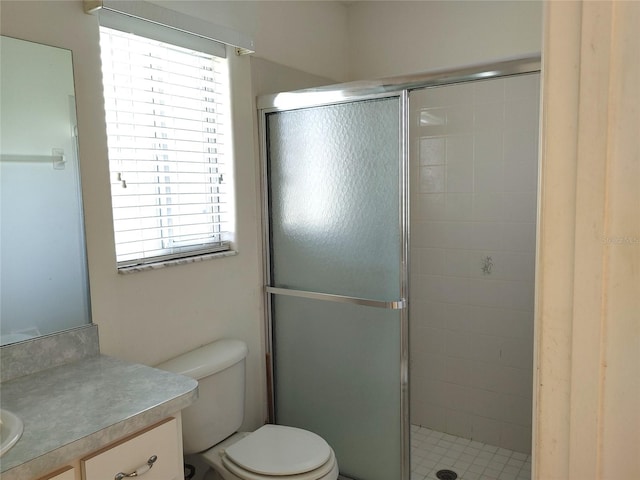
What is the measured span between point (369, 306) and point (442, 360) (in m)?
0.94

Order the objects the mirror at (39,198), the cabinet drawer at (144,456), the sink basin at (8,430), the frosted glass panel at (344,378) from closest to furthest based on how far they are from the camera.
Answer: the sink basin at (8,430) < the cabinet drawer at (144,456) < the mirror at (39,198) < the frosted glass panel at (344,378)

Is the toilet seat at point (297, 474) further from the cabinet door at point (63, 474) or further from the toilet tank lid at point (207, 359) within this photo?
the cabinet door at point (63, 474)

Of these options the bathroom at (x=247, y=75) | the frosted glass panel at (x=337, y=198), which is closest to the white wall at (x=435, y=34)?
the bathroom at (x=247, y=75)

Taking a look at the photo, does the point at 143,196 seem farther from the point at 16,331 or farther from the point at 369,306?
the point at 369,306

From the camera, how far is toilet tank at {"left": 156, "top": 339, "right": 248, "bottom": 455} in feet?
6.22

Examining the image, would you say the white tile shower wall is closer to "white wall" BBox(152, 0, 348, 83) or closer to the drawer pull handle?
"white wall" BBox(152, 0, 348, 83)

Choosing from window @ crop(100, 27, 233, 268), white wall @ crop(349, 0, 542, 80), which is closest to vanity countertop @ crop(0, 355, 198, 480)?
window @ crop(100, 27, 233, 268)

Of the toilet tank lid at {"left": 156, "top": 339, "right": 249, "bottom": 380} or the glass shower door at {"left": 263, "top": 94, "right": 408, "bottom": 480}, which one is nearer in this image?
the toilet tank lid at {"left": 156, "top": 339, "right": 249, "bottom": 380}

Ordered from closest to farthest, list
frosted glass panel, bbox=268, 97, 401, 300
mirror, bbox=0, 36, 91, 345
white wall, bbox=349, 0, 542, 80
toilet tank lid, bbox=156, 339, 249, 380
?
1. mirror, bbox=0, 36, 91, 345
2. toilet tank lid, bbox=156, 339, 249, 380
3. frosted glass panel, bbox=268, 97, 401, 300
4. white wall, bbox=349, 0, 542, 80

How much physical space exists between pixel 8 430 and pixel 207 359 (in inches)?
32.6

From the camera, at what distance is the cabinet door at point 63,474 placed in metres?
1.12

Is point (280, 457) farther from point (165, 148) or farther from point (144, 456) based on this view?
point (165, 148)

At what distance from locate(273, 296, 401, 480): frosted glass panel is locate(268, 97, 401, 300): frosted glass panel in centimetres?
13

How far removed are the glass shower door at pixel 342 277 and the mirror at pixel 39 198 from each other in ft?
3.10
